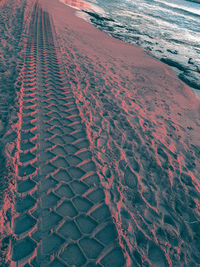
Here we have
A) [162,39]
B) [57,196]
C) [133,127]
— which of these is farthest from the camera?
[162,39]

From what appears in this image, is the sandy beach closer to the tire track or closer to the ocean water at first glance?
the tire track

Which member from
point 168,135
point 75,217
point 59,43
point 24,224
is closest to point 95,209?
point 75,217

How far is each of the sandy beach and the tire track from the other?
0.05 ft

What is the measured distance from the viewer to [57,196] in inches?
114

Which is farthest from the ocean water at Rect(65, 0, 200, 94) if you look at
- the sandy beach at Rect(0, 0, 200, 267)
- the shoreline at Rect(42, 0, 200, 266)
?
the sandy beach at Rect(0, 0, 200, 267)

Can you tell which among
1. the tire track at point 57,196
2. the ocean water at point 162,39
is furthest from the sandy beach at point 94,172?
the ocean water at point 162,39

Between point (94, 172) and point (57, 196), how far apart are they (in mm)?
864

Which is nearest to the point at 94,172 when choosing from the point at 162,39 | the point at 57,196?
the point at 57,196

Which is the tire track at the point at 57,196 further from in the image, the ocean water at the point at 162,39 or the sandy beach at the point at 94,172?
the ocean water at the point at 162,39

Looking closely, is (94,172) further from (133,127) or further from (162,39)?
(162,39)

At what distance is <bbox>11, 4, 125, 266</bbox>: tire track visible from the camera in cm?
231

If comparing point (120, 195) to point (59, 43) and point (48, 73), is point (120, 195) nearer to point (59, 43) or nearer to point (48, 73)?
point (48, 73)

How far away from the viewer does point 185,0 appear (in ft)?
161

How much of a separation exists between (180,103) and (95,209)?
6.10m
